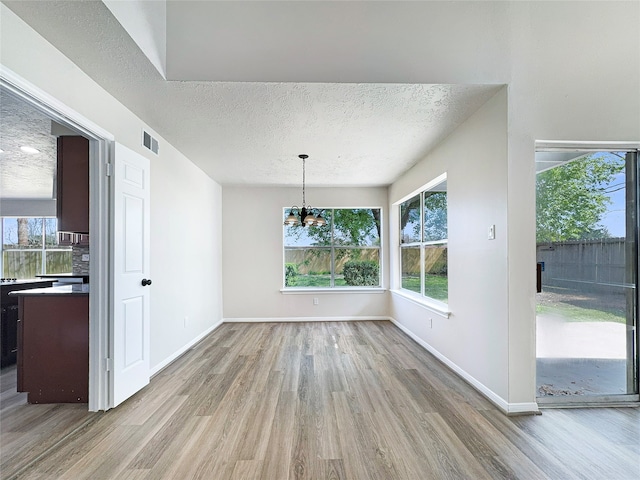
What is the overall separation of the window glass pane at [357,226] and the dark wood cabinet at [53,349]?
4.49 meters

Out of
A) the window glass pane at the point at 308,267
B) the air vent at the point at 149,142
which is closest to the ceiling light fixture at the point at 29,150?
the air vent at the point at 149,142

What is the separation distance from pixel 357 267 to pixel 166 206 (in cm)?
385

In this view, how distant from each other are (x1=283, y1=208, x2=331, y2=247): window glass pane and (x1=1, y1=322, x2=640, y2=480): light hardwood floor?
323 cm

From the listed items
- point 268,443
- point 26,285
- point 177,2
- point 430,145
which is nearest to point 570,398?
point 268,443

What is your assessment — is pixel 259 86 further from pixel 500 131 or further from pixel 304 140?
pixel 500 131

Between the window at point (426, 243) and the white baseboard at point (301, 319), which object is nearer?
the window at point (426, 243)

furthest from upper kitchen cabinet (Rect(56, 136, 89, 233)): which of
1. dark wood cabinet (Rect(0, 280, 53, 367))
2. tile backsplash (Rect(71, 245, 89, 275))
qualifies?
dark wood cabinet (Rect(0, 280, 53, 367))

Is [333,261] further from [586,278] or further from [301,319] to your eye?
[586,278]

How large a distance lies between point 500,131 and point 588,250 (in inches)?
51.5

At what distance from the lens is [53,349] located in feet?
9.04

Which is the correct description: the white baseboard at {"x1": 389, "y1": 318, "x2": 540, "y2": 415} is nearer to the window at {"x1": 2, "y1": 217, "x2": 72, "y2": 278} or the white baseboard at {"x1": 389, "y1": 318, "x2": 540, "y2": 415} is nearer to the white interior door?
the white interior door

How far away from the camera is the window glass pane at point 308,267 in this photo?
21.0ft

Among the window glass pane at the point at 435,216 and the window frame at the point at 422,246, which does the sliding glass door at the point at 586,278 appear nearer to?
the window frame at the point at 422,246

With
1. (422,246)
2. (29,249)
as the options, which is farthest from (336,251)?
(29,249)
